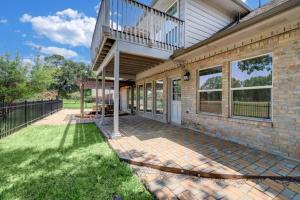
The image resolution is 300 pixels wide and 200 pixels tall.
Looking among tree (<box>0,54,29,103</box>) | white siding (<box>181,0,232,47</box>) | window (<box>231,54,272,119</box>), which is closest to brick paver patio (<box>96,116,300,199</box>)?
window (<box>231,54,272,119</box>)

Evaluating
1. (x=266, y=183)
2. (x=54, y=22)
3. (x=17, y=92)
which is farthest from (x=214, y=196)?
(x=54, y=22)

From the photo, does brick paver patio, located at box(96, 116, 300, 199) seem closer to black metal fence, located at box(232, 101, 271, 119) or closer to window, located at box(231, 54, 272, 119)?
black metal fence, located at box(232, 101, 271, 119)

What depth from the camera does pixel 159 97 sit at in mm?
9062

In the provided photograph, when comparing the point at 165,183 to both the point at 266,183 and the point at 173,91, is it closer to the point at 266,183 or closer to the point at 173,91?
the point at 266,183

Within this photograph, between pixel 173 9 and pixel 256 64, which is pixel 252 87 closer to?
pixel 256 64

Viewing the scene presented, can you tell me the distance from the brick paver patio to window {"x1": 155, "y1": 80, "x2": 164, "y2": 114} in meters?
3.99

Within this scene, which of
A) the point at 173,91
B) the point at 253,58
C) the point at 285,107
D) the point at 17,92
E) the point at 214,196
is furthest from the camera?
the point at 17,92

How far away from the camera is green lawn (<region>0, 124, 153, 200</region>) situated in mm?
2428

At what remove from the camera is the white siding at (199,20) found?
7.06m

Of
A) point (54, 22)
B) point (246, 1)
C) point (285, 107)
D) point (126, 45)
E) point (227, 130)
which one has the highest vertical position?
point (54, 22)

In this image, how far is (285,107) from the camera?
11.9 feet

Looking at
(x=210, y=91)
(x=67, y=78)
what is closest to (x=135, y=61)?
(x=210, y=91)

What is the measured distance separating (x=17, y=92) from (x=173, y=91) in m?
10.4

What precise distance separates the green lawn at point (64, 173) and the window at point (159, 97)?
460cm
